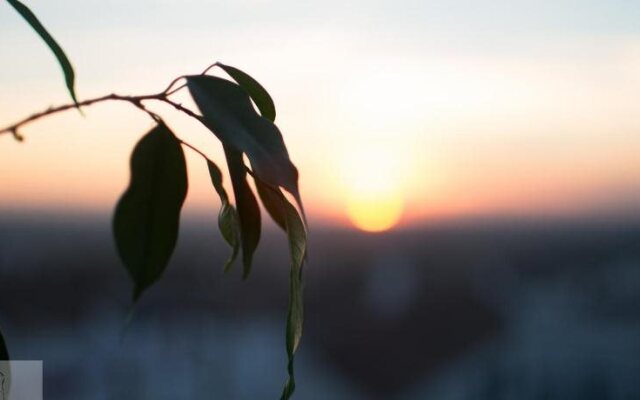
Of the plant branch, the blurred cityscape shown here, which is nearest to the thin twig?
the plant branch

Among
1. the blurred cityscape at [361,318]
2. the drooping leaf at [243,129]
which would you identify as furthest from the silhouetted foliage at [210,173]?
the blurred cityscape at [361,318]

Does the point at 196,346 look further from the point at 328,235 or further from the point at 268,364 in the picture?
the point at 328,235

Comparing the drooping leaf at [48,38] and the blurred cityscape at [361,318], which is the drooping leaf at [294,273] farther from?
the blurred cityscape at [361,318]

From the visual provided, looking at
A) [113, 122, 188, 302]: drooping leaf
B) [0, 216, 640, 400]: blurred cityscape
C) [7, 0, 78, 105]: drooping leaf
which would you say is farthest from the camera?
[0, 216, 640, 400]: blurred cityscape

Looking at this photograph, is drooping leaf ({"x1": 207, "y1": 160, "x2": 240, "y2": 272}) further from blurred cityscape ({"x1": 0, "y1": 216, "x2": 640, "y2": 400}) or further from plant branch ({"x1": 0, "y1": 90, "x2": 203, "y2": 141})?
blurred cityscape ({"x1": 0, "y1": 216, "x2": 640, "y2": 400})

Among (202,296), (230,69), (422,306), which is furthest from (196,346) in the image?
(230,69)

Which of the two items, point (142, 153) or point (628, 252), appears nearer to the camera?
point (142, 153)

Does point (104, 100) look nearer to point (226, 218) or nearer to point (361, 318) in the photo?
point (226, 218)
